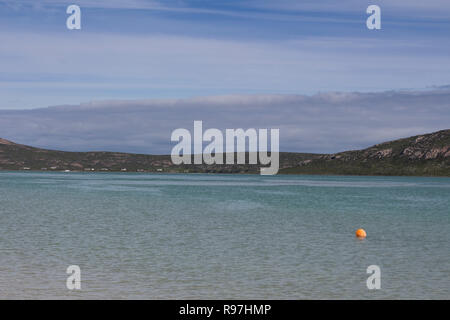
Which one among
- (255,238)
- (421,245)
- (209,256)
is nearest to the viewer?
(209,256)

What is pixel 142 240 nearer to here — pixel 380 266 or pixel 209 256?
pixel 209 256

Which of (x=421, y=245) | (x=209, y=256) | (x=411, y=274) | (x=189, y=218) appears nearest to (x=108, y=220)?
(x=189, y=218)

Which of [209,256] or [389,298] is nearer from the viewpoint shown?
[389,298]

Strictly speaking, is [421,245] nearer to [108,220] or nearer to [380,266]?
[380,266]

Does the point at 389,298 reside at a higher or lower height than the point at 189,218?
lower

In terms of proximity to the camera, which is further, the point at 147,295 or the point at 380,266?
the point at 380,266

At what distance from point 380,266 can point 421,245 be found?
9363mm

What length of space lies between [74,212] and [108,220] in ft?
32.8

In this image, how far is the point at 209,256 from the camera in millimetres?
30672
